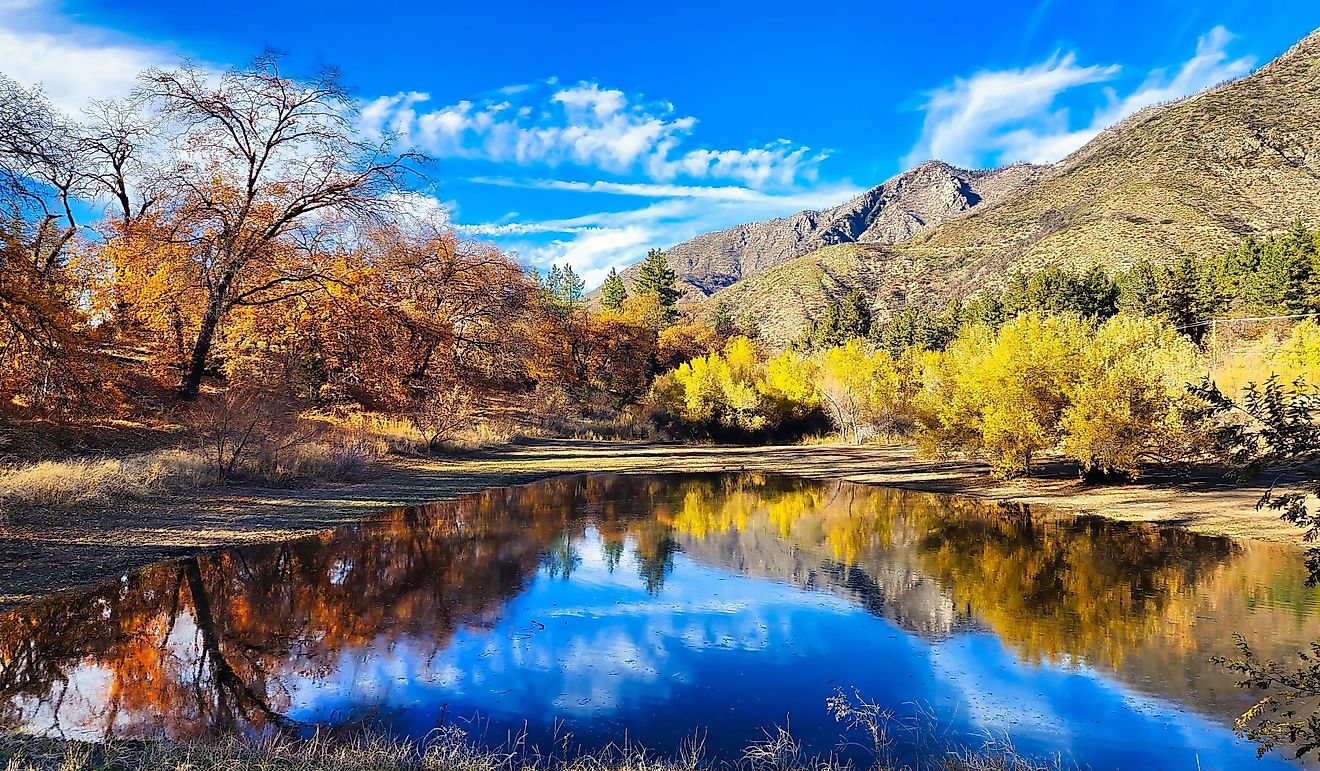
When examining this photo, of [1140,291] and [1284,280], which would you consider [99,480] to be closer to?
[1284,280]

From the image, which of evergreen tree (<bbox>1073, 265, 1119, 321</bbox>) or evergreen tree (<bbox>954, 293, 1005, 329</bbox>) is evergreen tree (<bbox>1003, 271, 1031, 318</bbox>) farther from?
evergreen tree (<bbox>1073, 265, 1119, 321</bbox>)

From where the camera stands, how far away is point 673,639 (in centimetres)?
923

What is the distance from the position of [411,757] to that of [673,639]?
441 cm

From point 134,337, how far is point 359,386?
24.9 feet

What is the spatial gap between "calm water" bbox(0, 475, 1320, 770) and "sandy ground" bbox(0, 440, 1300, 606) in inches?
36.1

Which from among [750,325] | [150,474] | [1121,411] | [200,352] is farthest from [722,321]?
[150,474]

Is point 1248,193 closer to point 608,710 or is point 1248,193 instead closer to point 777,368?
point 777,368

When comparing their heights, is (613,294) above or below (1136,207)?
below

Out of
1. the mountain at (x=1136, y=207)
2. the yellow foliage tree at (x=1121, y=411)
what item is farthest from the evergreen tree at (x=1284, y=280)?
the yellow foliage tree at (x=1121, y=411)

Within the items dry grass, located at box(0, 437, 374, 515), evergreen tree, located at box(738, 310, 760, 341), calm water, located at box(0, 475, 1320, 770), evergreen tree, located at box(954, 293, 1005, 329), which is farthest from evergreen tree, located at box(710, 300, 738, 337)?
calm water, located at box(0, 475, 1320, 770)

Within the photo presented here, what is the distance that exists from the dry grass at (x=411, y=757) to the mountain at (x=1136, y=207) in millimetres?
78838

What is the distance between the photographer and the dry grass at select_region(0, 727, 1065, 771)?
4.85 m

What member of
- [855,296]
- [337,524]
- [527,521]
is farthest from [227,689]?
[855,296]

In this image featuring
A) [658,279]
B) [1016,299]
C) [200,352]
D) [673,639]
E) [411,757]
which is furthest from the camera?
[658,279]
